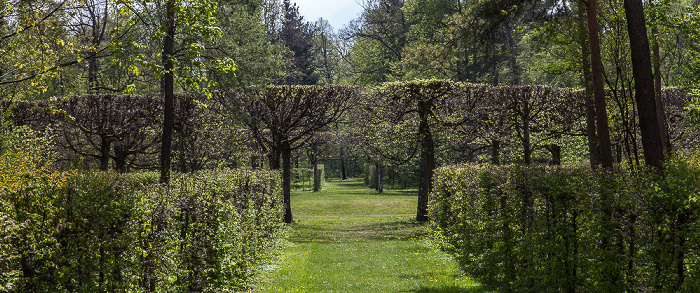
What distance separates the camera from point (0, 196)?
4.36 metres

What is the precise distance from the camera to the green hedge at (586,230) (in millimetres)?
4664

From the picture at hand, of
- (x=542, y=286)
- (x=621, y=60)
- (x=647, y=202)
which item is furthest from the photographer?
(x=621, y=60)

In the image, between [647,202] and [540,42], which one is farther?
[540,42]

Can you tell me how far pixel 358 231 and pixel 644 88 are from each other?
40.4 feet

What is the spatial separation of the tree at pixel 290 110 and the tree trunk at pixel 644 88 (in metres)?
13.1

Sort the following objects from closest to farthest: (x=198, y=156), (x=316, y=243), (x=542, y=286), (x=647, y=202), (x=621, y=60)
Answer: (x=647, y=202)
(x=542, y=286)
(x=621, y=60)
(x=316, y=243)
(x=198, y=156)

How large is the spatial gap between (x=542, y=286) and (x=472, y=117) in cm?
1379

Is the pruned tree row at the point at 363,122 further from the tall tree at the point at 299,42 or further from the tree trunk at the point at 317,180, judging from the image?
the tall tree at the point at 299,42

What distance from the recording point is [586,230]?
595 cm

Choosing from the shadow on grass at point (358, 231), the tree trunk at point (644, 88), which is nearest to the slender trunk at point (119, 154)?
the shadow on grass at point (358, 231)

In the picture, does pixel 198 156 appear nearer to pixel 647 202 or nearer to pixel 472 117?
pixel 472 117

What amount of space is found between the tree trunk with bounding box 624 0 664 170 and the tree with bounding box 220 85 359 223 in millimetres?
13148

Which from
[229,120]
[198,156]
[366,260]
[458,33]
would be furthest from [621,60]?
[198,156]

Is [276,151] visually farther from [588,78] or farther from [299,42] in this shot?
[299,42]
